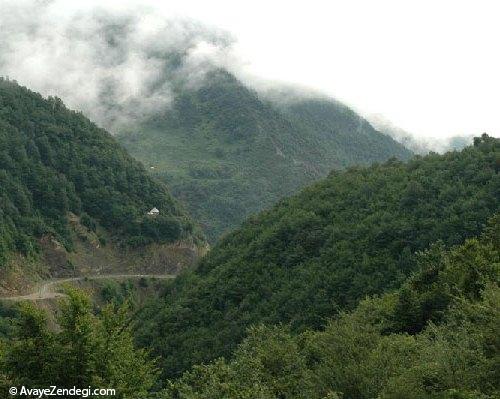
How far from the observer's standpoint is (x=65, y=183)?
110 meters

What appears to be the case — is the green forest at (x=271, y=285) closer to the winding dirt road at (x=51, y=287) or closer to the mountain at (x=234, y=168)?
the winding dirt road at (x=51, y=287)

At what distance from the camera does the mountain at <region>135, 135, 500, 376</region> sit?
52.0 metres

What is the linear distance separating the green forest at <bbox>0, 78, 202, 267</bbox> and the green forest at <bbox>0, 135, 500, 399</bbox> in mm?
27145

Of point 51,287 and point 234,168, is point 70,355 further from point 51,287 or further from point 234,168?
point 234,168

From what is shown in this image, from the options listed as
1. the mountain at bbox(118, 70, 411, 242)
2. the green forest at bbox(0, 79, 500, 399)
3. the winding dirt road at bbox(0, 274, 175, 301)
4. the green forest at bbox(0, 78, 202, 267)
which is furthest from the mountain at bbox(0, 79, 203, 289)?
the mountain at bbox(118, 70, 411, 242)

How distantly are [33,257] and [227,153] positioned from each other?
9989cm

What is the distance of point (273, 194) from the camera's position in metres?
163

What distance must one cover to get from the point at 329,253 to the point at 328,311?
838 centimetres

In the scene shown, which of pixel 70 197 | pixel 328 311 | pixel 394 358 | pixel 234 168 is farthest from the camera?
pixel 234 168

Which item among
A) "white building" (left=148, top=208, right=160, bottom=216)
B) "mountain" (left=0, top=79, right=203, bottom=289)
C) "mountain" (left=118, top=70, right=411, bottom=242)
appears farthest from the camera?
"mountain" (left=118, top=70, right=411, bottom=242)

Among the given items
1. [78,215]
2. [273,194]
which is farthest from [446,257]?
[273,194]

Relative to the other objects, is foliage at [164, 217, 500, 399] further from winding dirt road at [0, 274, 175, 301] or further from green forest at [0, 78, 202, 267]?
green forest at [0, 78, 202, 267]

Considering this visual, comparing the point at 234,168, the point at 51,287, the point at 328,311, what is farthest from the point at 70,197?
the point at 234,168

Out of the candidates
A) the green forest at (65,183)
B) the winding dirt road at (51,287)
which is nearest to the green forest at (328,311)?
the winding dirt road at (51,287)
